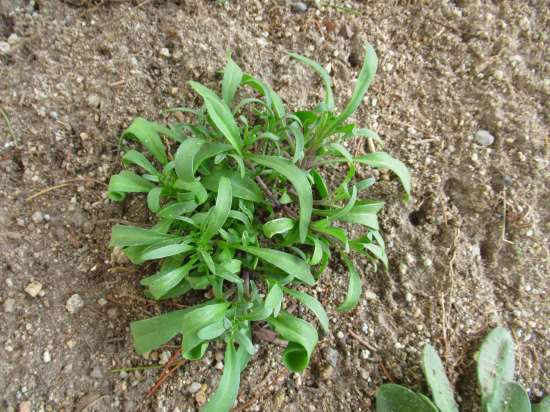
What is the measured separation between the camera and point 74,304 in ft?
5.87

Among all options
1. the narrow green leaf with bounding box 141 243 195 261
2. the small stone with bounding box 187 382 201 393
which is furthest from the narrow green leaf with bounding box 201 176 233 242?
the small stone with bounding box 187 382 201 393

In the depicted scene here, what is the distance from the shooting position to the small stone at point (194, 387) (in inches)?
68.1

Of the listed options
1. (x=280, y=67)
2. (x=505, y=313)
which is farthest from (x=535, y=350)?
(x=280, y=67)

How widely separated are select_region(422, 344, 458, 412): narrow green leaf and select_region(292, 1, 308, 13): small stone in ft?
5.56

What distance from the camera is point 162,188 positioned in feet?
5.61

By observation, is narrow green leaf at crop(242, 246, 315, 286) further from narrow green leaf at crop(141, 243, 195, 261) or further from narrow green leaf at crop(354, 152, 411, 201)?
narrow green leaf at crop(354, 152, 411, 201)

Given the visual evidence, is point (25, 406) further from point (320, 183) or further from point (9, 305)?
point (320, 183)

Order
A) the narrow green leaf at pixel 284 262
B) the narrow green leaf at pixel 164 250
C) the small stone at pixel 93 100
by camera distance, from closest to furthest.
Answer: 1. the narrow green leaf at pixel 164 250
2. the narrow green leaf at pixel 284 262
3. the small stone at pixel 93 100

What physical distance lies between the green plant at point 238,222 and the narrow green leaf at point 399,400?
0.39 meters

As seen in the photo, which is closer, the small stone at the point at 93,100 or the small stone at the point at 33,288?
the small stone at the point at 33,288

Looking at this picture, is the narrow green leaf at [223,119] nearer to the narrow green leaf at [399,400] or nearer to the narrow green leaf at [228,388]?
the narrow green leaf at [228,388]

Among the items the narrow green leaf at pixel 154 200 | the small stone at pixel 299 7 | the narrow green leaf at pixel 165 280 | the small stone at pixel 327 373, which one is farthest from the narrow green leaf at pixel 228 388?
the small stone at pixel 299 7

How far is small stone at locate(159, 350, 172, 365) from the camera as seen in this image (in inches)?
69.4

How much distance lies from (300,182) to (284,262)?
0.97 feet
